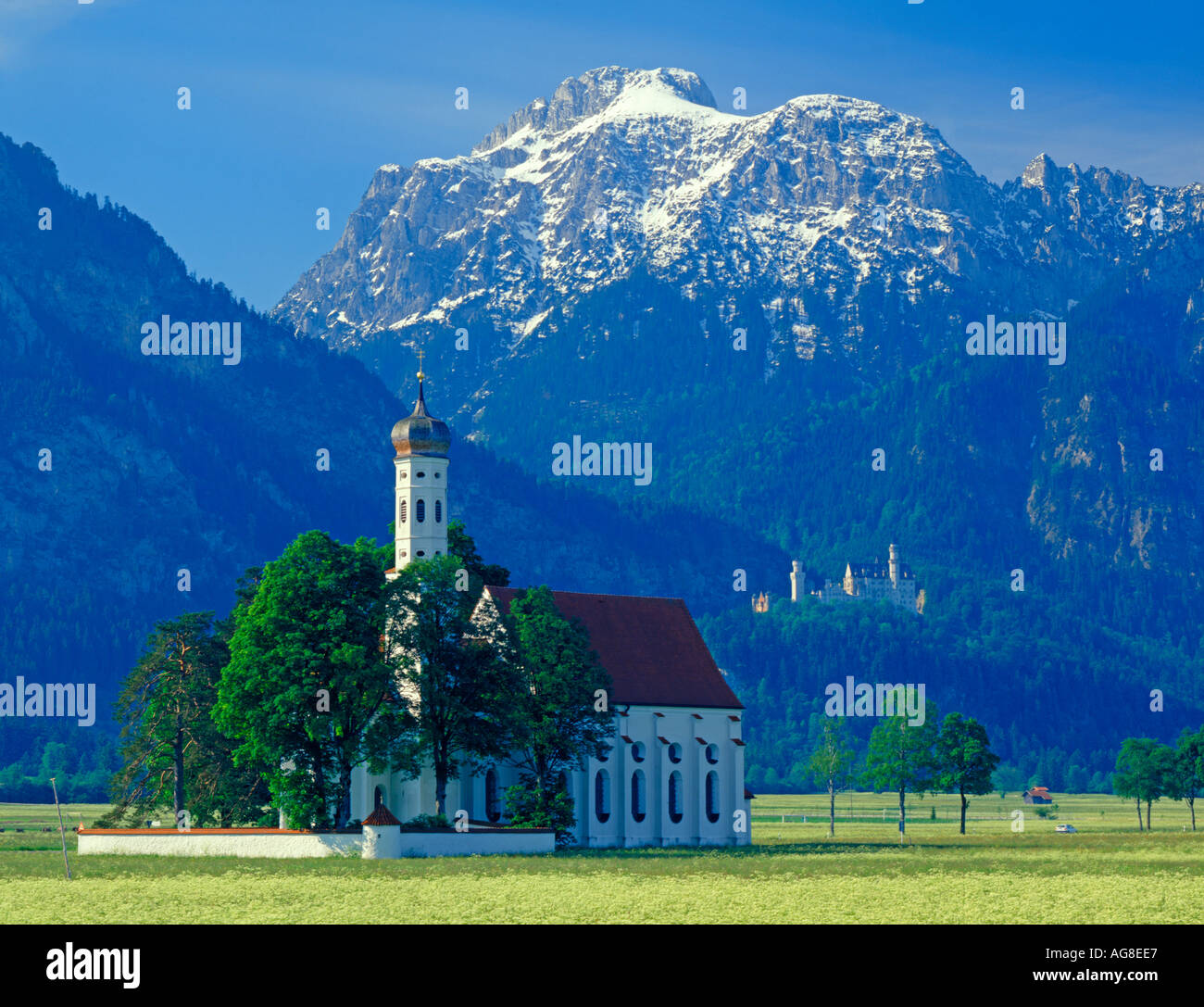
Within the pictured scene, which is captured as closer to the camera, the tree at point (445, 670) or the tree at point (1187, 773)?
the tree at point (445, 670)

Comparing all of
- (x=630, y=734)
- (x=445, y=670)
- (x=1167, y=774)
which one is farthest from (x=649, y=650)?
(x=1167, y=774)

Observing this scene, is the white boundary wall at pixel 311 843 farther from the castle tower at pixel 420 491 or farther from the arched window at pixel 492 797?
the castle tower at pixel 420 491

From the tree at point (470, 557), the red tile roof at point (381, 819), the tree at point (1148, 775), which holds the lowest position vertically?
the tree at point (1148, 775)

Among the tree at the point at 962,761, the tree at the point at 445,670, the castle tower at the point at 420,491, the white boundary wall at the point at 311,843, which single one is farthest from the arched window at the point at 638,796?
the tree at the point at 962,761

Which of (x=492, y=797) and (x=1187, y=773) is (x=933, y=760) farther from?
(x=492, y=797)

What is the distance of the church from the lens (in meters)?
118

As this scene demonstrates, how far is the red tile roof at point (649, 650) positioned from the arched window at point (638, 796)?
5.02 metres

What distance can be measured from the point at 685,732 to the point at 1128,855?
1393 inches

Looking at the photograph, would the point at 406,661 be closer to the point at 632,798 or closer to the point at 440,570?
the point at 440,570

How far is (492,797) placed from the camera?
390ft

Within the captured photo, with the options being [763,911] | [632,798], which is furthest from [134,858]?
[763,911]

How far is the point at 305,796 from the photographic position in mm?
100000

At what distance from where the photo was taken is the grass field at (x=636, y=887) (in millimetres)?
60094

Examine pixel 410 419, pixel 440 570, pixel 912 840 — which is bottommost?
pixel 912 840
